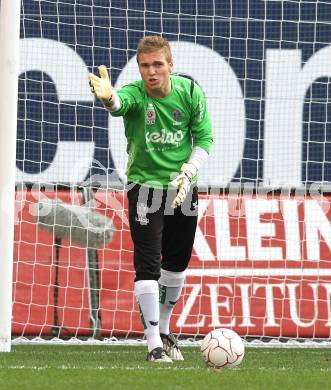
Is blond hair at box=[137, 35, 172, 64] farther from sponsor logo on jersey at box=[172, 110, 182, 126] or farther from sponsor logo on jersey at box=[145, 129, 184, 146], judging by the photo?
sponsor logo on jersey at box=[145, 129, 184, 146]

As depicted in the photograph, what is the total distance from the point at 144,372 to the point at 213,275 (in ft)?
11.8

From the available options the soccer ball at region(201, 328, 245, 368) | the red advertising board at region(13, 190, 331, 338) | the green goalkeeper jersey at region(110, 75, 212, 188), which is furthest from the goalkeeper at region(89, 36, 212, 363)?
the red advertising board at region(13, 190, 331, 338)

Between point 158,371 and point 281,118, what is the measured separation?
226 inches

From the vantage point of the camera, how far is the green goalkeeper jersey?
6309 millimetres

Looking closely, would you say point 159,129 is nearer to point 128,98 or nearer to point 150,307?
point 128,98

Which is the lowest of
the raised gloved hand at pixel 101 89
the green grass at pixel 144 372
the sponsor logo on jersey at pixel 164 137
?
the green grass at pixel 144 372

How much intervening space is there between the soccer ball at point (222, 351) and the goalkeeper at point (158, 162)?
0.41 m

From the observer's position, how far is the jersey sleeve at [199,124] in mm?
6434

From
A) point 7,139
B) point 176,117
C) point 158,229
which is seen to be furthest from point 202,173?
point 158,229

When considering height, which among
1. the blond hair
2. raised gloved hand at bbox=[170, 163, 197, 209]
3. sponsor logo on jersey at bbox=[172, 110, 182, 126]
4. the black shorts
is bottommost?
the black shorts

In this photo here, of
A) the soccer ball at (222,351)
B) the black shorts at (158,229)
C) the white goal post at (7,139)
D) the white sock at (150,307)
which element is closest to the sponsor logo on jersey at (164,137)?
the black shorts at (158,229)

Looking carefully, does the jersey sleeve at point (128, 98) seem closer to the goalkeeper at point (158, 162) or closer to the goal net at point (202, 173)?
the goalkeeper at point (158, 162)

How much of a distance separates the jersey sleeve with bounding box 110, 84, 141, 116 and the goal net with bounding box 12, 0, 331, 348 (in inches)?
109

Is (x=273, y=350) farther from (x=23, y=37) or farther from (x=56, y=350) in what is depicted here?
(x=23, y=37)
